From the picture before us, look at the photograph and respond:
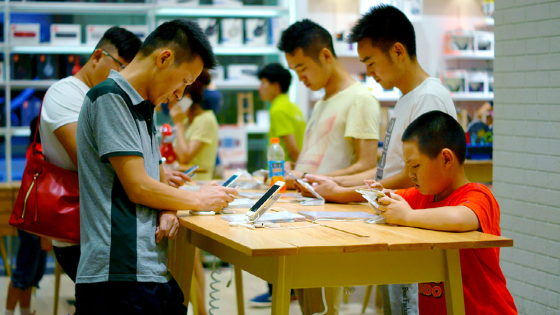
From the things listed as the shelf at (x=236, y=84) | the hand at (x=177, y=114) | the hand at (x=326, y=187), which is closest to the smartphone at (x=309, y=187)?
the hand at (x=326, y=187)

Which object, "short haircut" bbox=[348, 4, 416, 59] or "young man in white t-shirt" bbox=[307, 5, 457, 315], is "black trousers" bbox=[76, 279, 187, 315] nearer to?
"young man in white t-shirt" bbox=[307, 5, 457, 315]

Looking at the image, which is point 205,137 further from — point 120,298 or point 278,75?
point 120,298

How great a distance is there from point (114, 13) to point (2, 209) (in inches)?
Result: 84.3

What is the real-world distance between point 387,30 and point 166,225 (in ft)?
4.07

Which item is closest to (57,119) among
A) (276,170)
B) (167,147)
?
(276,170)

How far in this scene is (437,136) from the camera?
1885 millimetres

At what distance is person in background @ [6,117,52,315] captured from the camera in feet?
11.7

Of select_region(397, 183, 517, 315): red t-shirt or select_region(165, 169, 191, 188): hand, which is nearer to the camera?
select_region(397, 183, 517, 315): red t-shirt

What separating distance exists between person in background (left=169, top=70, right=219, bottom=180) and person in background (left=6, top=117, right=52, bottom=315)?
103 cm

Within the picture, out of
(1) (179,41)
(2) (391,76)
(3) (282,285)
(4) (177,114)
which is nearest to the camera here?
(3) (282,285)

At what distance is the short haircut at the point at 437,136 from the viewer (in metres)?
1.89

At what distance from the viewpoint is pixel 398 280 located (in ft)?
5.37

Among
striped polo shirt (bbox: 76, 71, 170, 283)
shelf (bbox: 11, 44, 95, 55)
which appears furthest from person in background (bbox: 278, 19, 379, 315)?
shelf (bbox: 11, 44, 95, 55)

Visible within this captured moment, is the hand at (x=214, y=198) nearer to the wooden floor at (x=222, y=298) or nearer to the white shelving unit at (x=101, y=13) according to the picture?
the wooden floor at (x=222, y=298)
